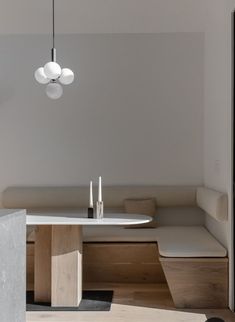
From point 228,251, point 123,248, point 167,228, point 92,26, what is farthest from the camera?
point 92,26

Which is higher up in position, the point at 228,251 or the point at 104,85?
the point at 104,85

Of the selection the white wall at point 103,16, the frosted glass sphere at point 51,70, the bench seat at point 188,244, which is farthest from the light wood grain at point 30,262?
the white wall at point 103,16

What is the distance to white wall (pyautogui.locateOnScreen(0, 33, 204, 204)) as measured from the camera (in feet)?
14.9

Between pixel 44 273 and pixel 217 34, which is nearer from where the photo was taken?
pixel 44 273

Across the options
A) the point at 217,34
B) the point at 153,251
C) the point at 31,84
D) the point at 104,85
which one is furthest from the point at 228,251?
the point at 31,84

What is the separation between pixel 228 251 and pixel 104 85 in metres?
2.33

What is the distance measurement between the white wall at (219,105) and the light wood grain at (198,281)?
0.59 ft

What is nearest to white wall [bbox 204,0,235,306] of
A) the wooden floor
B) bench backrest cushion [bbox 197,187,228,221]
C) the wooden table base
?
bench backrest cushion [bbox 197,187,228,221]

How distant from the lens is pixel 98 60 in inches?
180

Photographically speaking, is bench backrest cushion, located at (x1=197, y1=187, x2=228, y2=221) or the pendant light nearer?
the pendant light

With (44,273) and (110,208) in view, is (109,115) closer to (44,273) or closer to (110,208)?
(110,208)

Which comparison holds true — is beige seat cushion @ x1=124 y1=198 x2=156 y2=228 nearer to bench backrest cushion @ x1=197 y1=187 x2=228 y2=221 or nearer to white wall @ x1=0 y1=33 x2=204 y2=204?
white wall @ x1=0 y1=33 x2=204 y2=204

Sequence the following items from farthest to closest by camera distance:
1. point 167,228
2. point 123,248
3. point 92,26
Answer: point 92,26
point 167,228
point 123,248

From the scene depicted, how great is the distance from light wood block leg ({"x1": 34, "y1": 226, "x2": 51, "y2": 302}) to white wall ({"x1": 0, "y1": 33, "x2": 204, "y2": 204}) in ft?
4.29
